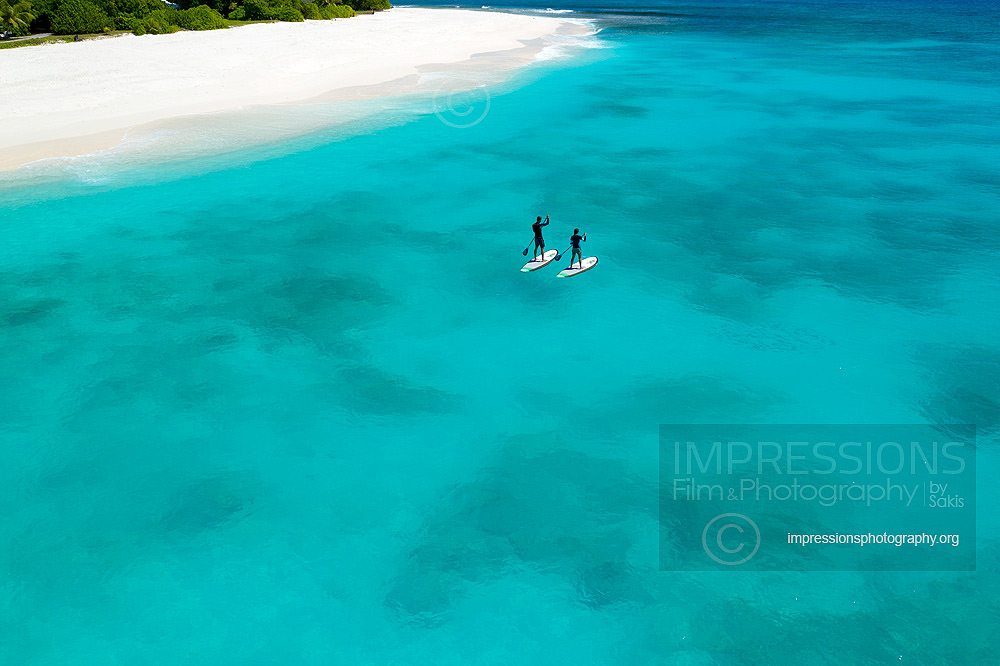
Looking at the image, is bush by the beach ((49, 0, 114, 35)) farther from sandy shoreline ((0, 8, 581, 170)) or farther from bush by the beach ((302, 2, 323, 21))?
bush by the beach ((302, 2, 323, 21))

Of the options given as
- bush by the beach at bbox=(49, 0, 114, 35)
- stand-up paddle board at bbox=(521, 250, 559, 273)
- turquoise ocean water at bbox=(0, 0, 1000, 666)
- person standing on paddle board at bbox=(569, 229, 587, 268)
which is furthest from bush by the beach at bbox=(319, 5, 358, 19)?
person standing on paddle board at bbox=(569, 229, 587, 268)

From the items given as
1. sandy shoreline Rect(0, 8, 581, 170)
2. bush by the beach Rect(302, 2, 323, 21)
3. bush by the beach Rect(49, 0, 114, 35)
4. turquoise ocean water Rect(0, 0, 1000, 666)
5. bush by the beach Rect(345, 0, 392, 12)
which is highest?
bush by the beach Rect(345, 0, 392, 12)

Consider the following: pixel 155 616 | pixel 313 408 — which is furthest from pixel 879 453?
pixel 155 616

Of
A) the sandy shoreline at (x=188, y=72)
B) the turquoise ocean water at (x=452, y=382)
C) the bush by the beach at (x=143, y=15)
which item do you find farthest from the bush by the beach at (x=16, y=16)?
the turquoise ocean water at (x=452, y=382)

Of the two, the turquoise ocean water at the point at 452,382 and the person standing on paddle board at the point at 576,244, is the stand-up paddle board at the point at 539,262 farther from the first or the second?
the turquoise ocean water at the point at 452,382

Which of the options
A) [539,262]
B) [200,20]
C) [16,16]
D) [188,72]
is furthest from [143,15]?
[539,262]

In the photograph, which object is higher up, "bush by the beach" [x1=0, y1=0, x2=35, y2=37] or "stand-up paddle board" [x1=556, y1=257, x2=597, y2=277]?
"bush by the beach" [x1=0, y1=0, x2=35, y2=37]

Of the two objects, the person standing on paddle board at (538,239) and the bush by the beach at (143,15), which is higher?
the bush by the beach at (143,15)
